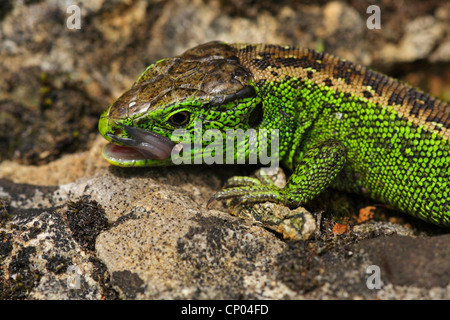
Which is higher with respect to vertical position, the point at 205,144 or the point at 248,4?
the point at 248,4

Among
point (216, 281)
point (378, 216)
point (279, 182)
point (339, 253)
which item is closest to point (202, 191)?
point (279, 182)

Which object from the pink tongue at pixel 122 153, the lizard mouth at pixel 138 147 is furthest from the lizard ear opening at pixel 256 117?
the pink tongue at pixel 122 153

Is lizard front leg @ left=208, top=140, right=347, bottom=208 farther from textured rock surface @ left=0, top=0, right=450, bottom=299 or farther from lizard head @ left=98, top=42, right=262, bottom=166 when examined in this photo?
lizard head @ left=98, top=42, right=262, bottom=166

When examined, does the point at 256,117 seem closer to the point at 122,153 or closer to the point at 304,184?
the point at 304,184

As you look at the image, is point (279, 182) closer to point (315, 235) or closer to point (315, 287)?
point (315, 235)

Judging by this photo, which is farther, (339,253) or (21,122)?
(21,122)

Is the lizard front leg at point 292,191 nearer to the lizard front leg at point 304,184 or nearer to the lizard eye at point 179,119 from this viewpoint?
the lizard front leg at point 304,184

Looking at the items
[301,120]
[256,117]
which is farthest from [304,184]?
[256,117]
